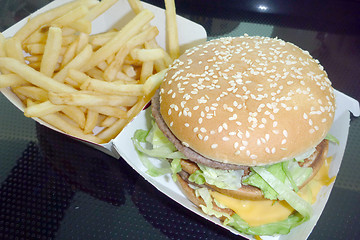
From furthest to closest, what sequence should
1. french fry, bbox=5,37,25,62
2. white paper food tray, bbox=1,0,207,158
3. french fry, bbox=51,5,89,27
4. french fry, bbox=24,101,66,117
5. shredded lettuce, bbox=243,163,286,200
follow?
white paper food tray, bbox=1,0,207,158
french fry, bbox=51,5,89,27
french fry, bbox=5,37,25,62
french fry, bbox=24,101,66,117
shredded lettuce, bbox=243,163,286,200

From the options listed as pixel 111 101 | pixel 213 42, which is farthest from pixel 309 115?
pixel 111 101

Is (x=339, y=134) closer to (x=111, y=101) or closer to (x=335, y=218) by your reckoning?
(x=335, y=218)

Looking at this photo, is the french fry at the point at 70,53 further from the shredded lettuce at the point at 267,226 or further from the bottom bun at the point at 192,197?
the shredded lettuce at the point at 267,226

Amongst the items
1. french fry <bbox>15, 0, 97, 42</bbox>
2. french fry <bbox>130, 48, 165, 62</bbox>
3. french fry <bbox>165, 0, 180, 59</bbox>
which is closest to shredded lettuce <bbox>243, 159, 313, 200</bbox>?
french fry <bbox>130, 48, 165, 62</bbox>

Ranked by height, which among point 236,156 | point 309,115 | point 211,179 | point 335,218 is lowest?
point 335,218

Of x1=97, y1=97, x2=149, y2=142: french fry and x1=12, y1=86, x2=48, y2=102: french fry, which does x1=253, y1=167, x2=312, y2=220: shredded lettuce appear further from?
x1=12, y1=86, x2=48, y2=102: french fry
